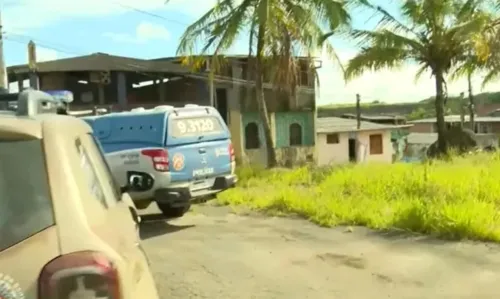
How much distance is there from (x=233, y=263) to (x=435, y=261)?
2.28m

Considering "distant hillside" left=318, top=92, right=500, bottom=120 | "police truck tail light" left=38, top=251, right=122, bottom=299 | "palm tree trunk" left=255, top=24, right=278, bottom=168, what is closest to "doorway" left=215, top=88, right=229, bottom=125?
"palm tree trunk" left=255, top=24, right=278, bottom=168

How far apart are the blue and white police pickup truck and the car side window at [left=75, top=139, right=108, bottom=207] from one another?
7.32 meters

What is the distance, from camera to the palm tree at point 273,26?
66.3ft

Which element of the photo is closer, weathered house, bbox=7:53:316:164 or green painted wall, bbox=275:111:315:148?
weathered house, bbox=7:53:316:164

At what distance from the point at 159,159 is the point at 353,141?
104ft

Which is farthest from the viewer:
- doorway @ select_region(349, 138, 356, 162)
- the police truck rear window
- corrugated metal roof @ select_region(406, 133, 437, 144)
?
corrugated metal roof @ select_region(406, 133, 437, 144)

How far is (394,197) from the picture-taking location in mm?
12500

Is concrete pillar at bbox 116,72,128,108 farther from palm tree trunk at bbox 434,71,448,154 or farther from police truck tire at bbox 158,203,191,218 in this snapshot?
police truck tire at bbox 158,203,191,218

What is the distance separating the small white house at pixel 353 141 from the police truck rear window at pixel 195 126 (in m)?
27.2

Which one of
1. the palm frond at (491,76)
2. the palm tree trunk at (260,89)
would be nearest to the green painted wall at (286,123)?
the palm frond at (491,76)

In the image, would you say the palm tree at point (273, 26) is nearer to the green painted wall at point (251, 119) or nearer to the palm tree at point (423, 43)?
the palm tree at point (423, 43)

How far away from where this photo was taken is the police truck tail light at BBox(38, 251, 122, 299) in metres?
2.51

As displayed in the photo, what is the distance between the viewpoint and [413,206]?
1062 centimetres

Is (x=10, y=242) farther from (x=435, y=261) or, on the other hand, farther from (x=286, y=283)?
(x=435, y=261)
